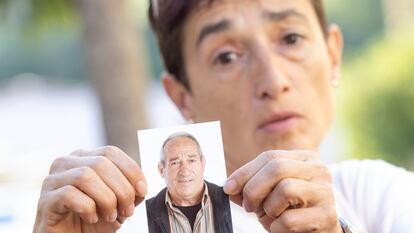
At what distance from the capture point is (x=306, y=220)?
1.35 meters

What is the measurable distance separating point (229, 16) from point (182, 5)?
130 millimetres

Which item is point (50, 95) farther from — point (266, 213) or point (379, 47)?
point (266, 213)

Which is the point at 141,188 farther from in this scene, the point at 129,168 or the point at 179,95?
the point at 179,95

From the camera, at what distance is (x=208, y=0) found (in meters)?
1.80

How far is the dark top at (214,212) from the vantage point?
134 centimetres

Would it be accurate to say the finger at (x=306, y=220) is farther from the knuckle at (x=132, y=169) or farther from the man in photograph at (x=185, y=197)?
the knuckle at (x=132, y=169)

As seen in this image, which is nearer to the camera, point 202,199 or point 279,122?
point 202,199

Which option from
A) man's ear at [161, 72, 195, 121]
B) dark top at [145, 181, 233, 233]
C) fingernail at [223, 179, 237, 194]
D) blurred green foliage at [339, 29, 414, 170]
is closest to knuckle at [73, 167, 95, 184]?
dark top at [145, 181, 233, 233]

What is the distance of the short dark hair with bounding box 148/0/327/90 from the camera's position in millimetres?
1857

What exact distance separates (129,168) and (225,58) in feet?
1.73

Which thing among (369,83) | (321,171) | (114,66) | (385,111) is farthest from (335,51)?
(369,83)

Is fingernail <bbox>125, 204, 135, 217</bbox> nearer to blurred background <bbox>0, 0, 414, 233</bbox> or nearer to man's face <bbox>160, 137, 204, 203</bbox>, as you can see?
man's face <bbox>160, 137, 204, 203</bbox>

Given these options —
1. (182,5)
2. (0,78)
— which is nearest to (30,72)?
(0,78)

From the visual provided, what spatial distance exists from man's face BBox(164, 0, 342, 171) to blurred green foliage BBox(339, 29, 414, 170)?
5.97m
